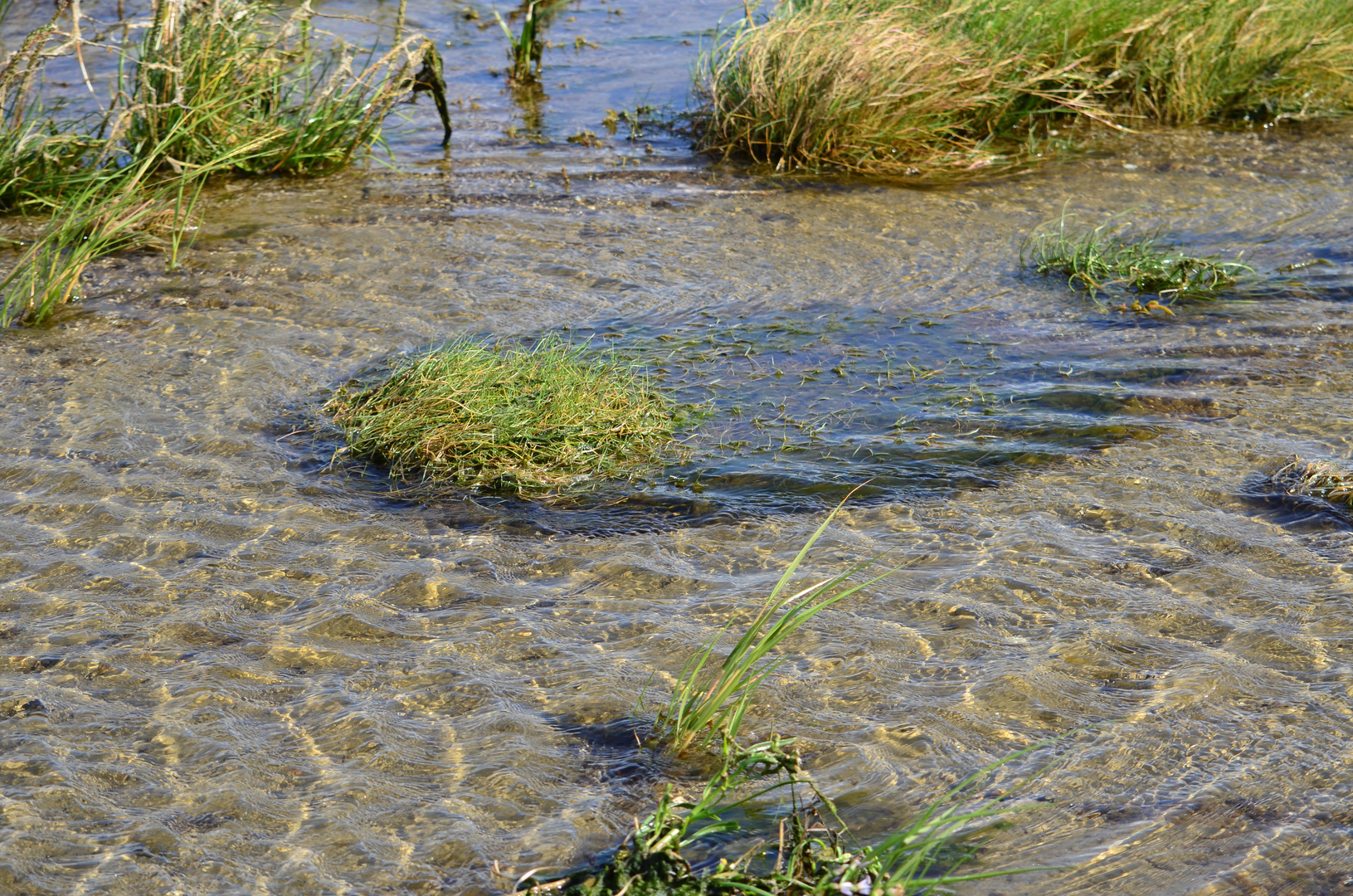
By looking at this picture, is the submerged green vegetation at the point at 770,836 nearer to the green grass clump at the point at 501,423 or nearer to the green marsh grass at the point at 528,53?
the green grass clump at the point at 501,423

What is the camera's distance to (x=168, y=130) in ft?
21.0

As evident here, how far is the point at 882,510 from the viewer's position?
12.9 feet

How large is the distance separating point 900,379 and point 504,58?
20.4 feet

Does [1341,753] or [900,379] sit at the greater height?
[900,379]

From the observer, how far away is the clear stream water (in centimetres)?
256

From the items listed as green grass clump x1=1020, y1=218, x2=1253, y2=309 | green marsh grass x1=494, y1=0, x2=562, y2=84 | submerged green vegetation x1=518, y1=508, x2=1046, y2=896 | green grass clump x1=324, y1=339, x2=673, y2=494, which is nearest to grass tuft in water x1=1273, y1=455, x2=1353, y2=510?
green grass clump x1=1020, y1=218, x2=1253, y2=309

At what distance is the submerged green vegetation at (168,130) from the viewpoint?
5.52 m

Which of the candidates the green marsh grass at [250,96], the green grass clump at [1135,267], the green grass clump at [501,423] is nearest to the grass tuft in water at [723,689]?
the green grass clump at [501,423]

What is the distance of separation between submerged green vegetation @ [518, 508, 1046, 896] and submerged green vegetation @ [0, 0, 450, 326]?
159 inches

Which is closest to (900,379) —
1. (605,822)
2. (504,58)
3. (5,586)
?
(605,822)

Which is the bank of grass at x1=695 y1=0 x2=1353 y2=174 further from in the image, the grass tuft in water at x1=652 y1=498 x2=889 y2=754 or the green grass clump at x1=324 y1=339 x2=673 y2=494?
the grass tuft in water at x1=652 y1=498 x2=889 y2=754

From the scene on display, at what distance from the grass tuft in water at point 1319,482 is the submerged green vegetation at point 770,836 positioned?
1.94 metres

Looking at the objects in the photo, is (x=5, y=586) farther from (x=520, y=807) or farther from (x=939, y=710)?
(x=939, y=710)

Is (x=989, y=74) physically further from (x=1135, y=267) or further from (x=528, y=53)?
(x=528, y=53)
